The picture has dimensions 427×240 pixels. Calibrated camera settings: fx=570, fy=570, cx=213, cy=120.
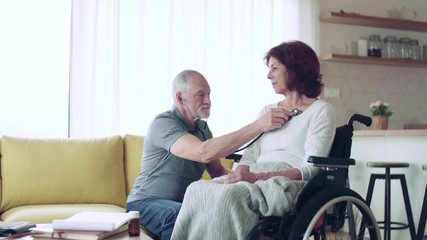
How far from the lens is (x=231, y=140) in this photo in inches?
93.6

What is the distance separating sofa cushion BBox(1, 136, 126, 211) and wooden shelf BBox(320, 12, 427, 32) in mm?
2530

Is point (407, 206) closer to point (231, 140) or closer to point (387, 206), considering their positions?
point (387, 206)

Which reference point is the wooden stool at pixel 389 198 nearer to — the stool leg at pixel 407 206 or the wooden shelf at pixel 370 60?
the stool leg at pixel 407 206

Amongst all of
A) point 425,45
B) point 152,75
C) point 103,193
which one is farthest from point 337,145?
point 425,45

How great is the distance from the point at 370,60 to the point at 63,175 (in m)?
3.04

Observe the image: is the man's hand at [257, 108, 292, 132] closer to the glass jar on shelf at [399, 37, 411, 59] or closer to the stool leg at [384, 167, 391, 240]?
the stool leg at [384, 167, 391, 240]

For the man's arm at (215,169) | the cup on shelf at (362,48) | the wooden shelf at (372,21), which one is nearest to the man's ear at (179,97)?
the man's arm at (215,169)

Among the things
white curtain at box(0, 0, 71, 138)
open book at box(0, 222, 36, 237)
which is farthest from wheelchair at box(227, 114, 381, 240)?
white curtain at box(0, 0, 71, 138)

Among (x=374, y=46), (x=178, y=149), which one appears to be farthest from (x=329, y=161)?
(x=374, y=46)

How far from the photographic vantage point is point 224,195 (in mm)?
1976

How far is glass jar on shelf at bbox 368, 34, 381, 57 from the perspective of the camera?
5172mm

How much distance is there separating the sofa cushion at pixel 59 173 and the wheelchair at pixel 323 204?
1.38 meters

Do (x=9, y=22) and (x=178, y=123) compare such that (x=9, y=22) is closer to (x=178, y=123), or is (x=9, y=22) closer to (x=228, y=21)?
(x=228, y=21)

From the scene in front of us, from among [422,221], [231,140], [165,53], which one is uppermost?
[165,53]
